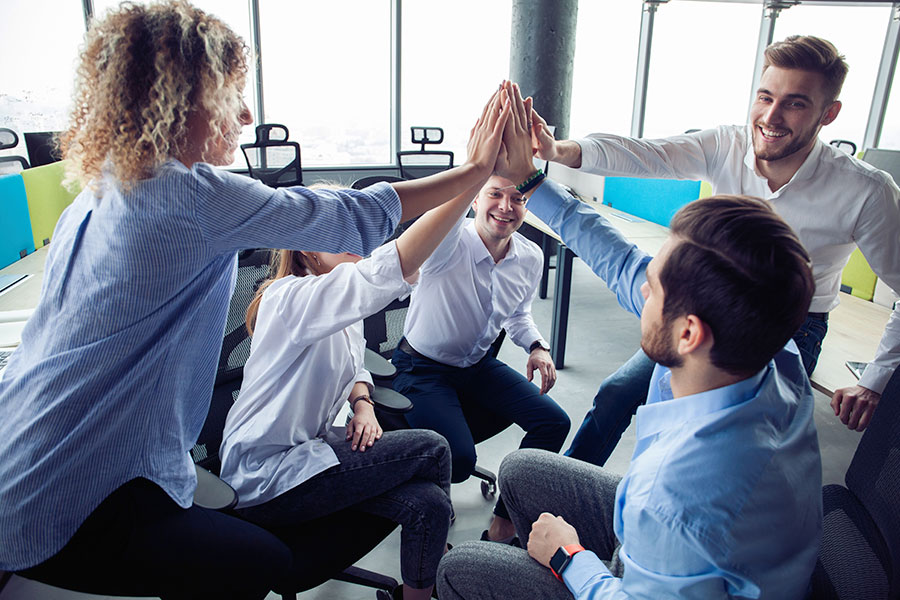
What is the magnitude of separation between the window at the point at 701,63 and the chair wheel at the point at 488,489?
5.93m

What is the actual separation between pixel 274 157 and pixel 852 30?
22.2 ft

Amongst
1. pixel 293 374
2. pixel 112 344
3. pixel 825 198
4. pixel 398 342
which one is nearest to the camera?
pixel 112 344

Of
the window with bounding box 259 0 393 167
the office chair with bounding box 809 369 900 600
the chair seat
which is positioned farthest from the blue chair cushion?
the window with bounding box 259 0 393 167

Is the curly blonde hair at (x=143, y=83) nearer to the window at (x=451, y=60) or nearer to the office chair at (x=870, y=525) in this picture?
the office chair at (x=870, y=525)

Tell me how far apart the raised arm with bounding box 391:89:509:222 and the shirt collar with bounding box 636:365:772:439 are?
57cm

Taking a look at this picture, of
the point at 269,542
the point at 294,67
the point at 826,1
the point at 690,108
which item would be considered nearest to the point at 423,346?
the point at 269,542

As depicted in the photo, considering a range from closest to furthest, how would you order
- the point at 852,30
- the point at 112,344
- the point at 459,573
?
the point at 112,344
the point at 459,573
the point at 852,30

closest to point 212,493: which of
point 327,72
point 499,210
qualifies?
point 499,210

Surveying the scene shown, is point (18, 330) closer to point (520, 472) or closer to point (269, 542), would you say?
point (269, 542)

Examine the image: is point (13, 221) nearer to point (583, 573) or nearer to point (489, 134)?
point (489, 134)

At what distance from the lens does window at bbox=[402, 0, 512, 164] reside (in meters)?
6.67

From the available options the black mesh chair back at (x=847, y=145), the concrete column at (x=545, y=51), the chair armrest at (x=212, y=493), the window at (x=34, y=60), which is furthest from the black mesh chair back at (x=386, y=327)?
the black mesh chair back at (x=847, y=145)

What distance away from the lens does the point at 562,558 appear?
3.43ft

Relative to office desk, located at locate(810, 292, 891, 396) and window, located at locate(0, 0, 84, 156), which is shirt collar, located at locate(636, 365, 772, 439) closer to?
office desk, located at locate(810, 292, 891, 396)
